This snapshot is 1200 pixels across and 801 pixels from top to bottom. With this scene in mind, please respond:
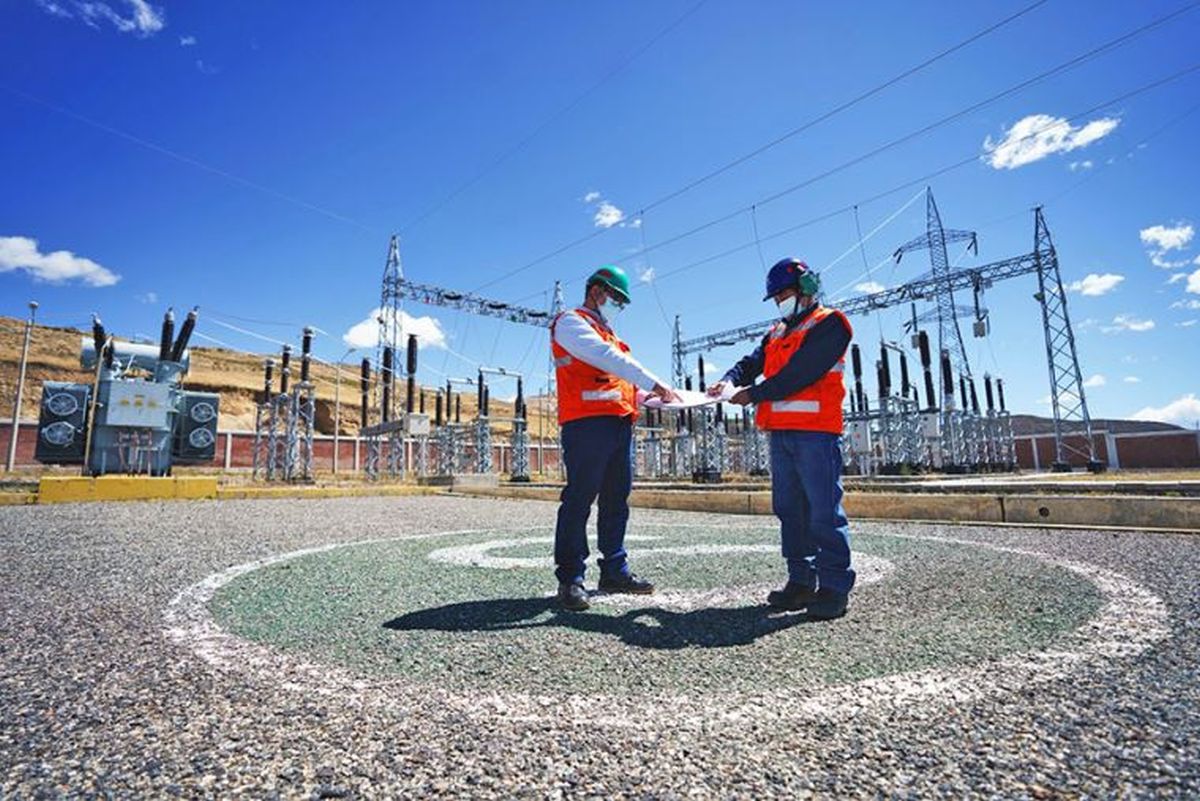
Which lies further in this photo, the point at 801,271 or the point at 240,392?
the point at 240,392

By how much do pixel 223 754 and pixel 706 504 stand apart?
8227 millimetres

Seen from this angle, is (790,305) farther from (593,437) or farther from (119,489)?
(119,489)

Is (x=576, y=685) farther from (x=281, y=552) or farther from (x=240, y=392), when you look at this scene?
(x=240, y=392)

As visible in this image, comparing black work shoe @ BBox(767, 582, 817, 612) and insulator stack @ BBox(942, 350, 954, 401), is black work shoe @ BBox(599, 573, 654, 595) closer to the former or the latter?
black work shoe @ BBox(767, 582, 817, 612)

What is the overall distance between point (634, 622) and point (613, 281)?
6.15 ft

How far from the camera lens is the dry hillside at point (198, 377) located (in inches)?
1900

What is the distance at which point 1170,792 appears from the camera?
45.9 inches

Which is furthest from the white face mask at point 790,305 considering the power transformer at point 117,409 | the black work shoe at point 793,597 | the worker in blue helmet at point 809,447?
the power transformer at point 117,409

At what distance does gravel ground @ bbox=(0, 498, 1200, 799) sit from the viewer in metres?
1.26

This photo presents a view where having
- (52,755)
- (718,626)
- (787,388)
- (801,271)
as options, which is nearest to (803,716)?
(718,626)

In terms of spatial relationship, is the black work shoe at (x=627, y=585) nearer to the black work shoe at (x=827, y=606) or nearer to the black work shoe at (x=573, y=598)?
the black work shoe at (x=573, y=598)

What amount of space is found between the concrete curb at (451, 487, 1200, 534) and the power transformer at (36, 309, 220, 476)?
40.7 ft

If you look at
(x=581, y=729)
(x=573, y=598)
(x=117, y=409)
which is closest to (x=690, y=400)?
(x=573, y=598)

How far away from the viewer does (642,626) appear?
2.54 m
